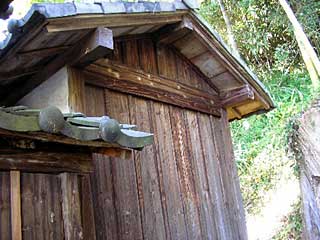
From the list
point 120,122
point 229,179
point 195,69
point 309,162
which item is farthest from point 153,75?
point 309,162

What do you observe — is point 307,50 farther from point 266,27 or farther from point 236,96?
point 236,96

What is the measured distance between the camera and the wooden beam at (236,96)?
5449 mm

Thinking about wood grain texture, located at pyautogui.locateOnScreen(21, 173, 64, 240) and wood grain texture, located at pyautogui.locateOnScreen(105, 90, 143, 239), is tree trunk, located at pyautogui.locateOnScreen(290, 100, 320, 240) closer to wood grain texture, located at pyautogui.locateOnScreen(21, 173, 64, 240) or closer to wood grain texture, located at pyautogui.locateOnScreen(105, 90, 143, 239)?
wood grain texture, located at pyautogui.locateOnScreen(105, 90, 143, 239)

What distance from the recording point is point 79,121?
2.40m

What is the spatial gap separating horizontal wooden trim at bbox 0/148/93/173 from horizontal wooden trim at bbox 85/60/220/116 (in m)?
1.14

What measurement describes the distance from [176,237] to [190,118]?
55.3 inches

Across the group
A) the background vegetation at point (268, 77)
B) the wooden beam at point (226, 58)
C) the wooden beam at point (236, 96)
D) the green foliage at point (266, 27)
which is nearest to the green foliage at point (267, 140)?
the background vegetation at point (268, 77)

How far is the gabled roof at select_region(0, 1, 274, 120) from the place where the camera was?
297 cm

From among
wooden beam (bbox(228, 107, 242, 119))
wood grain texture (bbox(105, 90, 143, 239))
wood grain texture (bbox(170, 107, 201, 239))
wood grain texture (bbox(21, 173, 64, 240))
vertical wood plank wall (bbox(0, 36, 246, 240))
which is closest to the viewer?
wood grain texture (bbox(21, 173, 64, 240))

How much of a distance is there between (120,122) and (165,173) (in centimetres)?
73

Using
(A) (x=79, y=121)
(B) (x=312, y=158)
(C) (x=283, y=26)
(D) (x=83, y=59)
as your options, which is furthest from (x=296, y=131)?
(C) (x=283, y=26)

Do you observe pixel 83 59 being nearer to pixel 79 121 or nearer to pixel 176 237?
pixel 79 121

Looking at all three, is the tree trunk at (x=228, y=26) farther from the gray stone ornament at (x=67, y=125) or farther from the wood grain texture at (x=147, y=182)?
the gray stone ornament at (x=67, y=125)

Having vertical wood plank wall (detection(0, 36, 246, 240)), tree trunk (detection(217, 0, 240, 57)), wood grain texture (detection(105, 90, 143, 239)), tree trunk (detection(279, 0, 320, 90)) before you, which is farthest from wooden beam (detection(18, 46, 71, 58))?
tree trunk (detection(217, 0, 240, 57))
